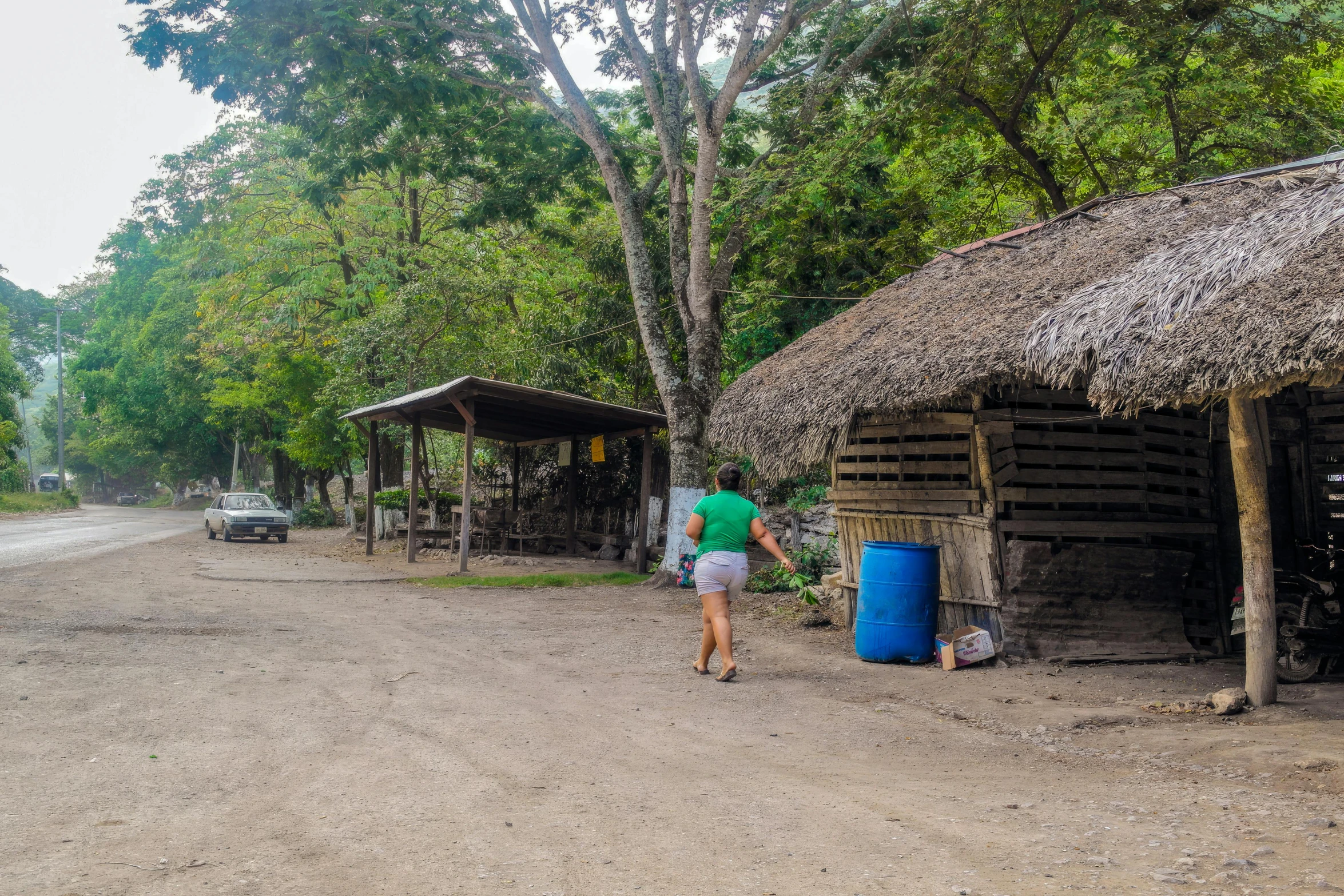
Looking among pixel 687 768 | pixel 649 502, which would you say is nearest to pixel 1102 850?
pixel 687 768

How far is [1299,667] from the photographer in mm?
7930

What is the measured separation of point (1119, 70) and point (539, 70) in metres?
9.33

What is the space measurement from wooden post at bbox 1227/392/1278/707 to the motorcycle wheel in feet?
4.16

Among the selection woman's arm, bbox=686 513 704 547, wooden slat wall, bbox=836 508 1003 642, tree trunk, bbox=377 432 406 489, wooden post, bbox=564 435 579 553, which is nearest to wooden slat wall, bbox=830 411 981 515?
wooden slat wall, bbox=836 508 1003 642

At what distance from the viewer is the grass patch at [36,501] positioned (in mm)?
42344

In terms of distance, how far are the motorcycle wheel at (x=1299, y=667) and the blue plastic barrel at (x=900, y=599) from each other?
8.96ft

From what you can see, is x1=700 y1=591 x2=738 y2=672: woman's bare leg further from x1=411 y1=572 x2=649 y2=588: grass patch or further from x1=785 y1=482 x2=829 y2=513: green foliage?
x1=785 y1=482 x2=829 y2=513: green foliage

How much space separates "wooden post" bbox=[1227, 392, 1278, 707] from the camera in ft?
22.0

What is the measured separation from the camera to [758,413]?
10609 mm

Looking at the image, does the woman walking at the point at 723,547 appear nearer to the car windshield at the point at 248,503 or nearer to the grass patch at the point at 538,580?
the grass patch at the point at 538,580

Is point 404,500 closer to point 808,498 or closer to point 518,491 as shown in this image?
point 518,491

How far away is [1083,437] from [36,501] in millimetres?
50016

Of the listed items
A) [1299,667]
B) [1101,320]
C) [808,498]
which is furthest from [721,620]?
[808,498]

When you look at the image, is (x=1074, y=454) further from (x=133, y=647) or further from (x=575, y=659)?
(x=133, y=647)
